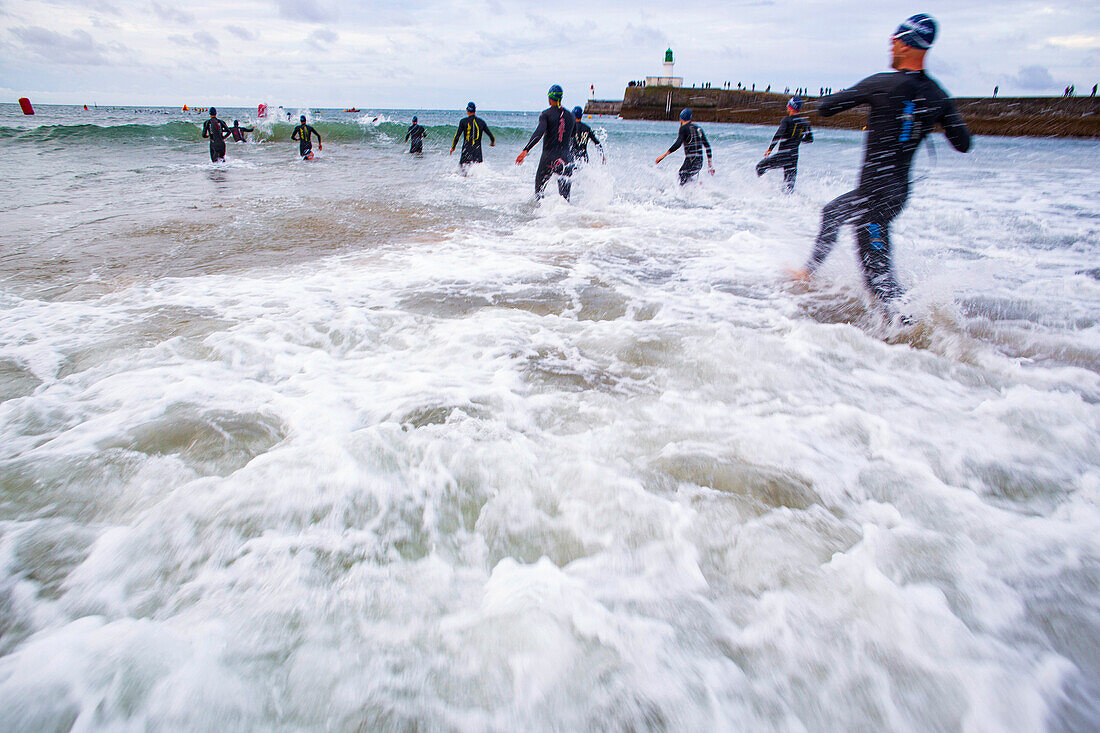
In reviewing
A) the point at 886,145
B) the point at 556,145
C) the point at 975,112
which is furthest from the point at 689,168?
the point at 975,112

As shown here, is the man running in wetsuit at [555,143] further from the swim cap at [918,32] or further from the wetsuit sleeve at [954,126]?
the wetsuit sleeve at [954,126]

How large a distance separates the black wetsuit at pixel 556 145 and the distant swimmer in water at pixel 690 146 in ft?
5.95

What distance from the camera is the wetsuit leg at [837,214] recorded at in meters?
3.90

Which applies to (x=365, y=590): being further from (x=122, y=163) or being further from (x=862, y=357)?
(x=122, y=163)

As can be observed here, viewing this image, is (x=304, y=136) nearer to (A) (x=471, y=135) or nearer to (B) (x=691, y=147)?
(A) (x=471, y=135)

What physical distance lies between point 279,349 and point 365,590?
2175 millimetres

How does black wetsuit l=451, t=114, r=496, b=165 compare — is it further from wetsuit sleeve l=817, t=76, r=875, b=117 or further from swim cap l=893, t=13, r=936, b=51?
swim cap l=893, t=13, r=936, b=51

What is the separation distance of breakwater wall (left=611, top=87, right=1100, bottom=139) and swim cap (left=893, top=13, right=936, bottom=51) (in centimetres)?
1274

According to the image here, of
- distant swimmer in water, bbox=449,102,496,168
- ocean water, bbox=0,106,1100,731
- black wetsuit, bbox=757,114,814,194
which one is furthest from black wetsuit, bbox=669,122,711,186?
ocean water, bbox=0,106,1100,731

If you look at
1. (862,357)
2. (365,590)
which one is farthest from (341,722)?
(862,357)

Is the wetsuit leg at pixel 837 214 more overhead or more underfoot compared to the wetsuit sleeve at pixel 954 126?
more underfoot

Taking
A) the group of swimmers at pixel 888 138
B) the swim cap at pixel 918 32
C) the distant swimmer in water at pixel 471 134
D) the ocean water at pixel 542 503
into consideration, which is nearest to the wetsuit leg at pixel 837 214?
the group of swimmers at pixel 888 138

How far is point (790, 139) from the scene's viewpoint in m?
8.84

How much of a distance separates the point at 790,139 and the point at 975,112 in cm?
4380
